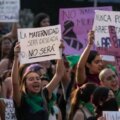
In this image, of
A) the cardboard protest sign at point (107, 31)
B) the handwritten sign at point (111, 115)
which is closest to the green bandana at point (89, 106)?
the handwritten sign at point (111, 115)

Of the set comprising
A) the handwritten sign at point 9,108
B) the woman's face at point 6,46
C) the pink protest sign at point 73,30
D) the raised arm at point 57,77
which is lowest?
the handwritten sign at point 9,108

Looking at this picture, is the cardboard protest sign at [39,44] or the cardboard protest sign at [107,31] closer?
the cardboard protest sign at [39,44]

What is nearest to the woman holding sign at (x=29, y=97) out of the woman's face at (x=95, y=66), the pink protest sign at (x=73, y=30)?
the woman's face at (x=95, y=66)

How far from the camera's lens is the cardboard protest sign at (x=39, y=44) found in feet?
28.2

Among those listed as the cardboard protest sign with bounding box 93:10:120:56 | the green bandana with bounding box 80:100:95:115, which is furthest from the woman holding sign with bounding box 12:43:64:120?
the cardboard protest sign with bounding box 93:10:120:56

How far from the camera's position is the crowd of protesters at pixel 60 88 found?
Answer: 7.68 m

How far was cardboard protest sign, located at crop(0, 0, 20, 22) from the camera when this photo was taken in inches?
423

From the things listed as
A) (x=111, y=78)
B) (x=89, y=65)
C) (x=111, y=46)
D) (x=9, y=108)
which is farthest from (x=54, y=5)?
(x=9, y=108)

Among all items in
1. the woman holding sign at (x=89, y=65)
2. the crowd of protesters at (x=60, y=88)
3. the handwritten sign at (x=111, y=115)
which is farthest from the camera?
the woman holding sign at (x=89, y=65)

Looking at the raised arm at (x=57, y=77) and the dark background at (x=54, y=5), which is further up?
the dark background at (x=54, y=5)

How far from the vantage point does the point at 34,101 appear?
777 centimetres

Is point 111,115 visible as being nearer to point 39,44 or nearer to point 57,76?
point 57,76

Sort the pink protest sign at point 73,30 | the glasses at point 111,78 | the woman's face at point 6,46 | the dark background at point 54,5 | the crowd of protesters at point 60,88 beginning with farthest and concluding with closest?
the dark background at point 54,5 < the pink protest sign at point 73,30 < the woman's face at point 6,46 < the glasses at point 111,78 < the crowd of protesters at point 60,88

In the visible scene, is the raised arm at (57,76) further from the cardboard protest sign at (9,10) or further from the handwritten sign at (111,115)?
the cardboard protest sign at (9,10)
